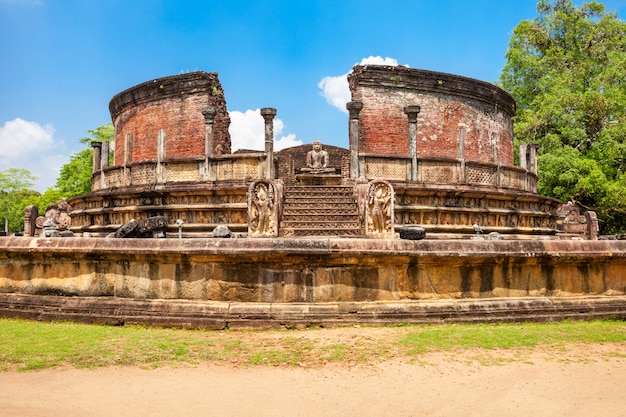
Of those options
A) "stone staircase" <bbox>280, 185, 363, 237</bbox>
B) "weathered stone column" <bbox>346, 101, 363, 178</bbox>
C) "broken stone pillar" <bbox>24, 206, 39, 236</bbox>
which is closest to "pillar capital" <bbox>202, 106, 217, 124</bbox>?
"stone staircase" <bbox>280, 185, 363, 237</bbox>

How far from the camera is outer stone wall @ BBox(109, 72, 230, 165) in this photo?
56.0 feet

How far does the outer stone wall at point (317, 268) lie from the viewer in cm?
490

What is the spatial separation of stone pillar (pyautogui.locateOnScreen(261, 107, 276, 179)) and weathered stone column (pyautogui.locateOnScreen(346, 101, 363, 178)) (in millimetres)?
2106

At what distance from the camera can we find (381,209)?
27.5 feet

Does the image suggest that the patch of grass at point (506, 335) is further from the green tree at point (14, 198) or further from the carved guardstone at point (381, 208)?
the green tree at point (14, 198)

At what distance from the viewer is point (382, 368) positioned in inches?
144

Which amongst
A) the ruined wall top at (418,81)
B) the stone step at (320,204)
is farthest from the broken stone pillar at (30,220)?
the ruined wall top at (418,81)

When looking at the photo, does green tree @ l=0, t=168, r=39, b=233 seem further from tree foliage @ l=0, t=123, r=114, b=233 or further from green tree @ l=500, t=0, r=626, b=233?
green tree @ l=500, t=0, r=626, b=233

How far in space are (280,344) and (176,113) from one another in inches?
586

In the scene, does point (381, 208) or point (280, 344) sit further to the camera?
point (381, 208)

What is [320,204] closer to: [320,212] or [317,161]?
[320,212]

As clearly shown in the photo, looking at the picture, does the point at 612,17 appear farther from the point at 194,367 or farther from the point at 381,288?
the point at 194,367

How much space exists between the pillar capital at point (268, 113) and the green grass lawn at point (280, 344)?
929cm

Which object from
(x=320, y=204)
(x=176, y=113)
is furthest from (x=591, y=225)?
(x=176, y=113)
